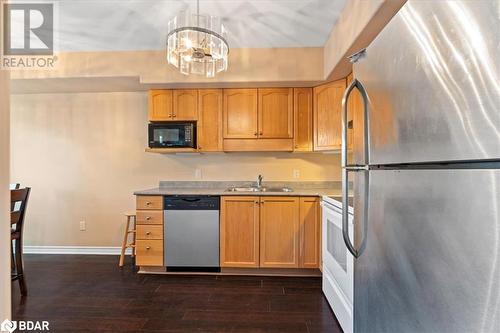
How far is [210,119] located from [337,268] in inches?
83.5

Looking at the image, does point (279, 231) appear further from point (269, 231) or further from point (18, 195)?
point (18, 195)

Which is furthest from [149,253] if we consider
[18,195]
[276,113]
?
[276,113]

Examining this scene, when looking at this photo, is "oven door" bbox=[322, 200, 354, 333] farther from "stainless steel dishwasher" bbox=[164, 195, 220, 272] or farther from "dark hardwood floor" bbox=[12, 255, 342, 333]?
"stainless steel dishwasher" bbox=[164, 195, 220, 272]

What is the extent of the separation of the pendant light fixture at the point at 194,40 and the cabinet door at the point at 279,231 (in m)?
1.55

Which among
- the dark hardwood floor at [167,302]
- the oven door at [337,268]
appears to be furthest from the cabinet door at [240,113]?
the dark hardwood floor at [167,302]

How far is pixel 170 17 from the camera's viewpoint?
2.29 meters

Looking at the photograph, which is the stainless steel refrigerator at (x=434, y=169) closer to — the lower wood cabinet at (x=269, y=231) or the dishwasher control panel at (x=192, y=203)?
the lower wood cabinet at (x=269, y=231)

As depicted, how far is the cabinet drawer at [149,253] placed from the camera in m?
2.87

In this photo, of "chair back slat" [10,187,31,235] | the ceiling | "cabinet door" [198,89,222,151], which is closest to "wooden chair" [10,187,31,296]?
"chair back slat" [10,187,31,235]

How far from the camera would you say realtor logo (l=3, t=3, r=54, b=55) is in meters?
2.18

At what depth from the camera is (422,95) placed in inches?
28.4

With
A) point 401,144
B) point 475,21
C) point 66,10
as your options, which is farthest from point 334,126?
point 66,10

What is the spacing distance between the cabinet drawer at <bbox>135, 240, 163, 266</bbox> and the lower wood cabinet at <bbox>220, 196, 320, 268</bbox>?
2.25 feet

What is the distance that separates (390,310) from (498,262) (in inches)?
18.1
